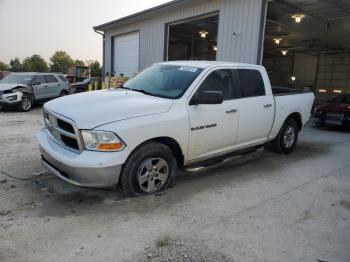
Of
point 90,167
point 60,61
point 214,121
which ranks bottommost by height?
point 90,167

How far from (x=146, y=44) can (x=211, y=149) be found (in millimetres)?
10696

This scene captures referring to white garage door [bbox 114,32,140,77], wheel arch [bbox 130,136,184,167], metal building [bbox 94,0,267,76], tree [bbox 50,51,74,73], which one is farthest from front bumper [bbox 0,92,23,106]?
tree [bbox 50,51,74,73]

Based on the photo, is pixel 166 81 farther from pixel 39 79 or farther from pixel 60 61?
pixel 60 61

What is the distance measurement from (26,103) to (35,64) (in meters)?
102

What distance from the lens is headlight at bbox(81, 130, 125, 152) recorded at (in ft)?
11.9

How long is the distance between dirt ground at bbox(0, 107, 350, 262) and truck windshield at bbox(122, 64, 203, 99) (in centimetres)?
141

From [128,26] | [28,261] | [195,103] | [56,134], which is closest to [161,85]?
[195,103]

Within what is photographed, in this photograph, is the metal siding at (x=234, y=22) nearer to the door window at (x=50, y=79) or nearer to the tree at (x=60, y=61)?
the door window at (x=50, y=79)

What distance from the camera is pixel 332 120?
10766 mm

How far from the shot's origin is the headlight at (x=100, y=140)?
3641 millimetres

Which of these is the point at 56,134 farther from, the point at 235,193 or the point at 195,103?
the point at 235,193

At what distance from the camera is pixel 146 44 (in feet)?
47.3

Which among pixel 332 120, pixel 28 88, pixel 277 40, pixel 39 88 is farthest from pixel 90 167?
pixel 277 40

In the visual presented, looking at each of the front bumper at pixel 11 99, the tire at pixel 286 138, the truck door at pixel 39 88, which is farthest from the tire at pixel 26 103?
the tire at pixel 286 138
